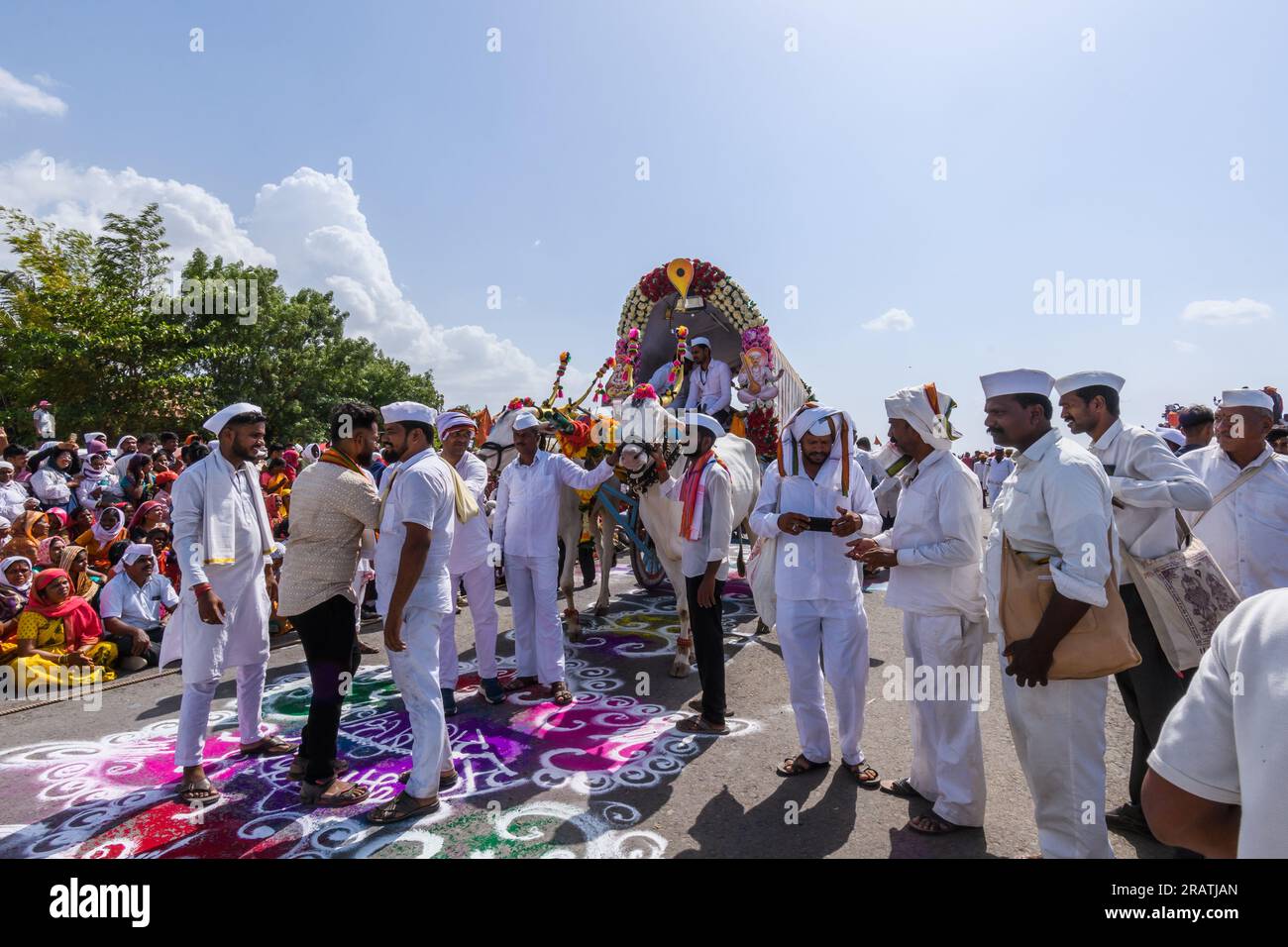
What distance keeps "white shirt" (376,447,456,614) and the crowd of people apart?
0.01 meters

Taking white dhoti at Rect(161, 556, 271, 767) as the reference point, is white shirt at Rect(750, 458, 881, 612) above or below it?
above

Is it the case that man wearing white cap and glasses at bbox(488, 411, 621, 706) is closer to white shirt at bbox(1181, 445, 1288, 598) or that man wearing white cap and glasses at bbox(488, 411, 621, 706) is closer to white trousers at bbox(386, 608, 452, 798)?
white trousers at bbox(386, 608, 452, 798)

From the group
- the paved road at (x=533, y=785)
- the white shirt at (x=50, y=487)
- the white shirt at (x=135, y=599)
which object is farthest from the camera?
the white shirt at (x=50, y=487)

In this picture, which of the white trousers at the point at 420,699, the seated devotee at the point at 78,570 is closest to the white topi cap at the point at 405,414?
the white trousers at the point at 420,699

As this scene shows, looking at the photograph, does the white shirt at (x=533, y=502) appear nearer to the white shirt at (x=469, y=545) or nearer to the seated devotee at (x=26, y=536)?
the white shirt at (x=469, y=545)

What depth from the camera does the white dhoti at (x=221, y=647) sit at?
12.3 feet

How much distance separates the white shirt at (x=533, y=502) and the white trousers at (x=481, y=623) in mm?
290

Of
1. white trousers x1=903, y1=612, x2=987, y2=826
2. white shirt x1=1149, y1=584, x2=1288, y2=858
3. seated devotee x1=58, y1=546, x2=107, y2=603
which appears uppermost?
white shirt x1=1149, y1=584, x2=1288, y2=858

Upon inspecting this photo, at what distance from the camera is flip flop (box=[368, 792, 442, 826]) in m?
3.46

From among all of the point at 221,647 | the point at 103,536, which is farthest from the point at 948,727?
the point at 103,536

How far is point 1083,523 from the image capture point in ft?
8.54

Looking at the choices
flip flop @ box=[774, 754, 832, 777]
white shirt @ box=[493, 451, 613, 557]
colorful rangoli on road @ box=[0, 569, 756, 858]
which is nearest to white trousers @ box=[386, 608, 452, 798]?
colorful rangoli on road @ box=[0, 569, 756, 858]

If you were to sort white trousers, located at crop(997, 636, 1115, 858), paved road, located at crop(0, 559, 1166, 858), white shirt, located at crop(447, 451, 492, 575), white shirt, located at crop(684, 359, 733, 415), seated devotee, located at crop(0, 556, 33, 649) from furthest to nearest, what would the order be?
1. white shirt, located at crop(684, 359, 733, 415)
2. seated devotee, located at crop(0, 556, 33, 649)
3. white shirt, located at crop(447, 451, 492, 575)
4. paved road, located at crop(0, 559, 1166, 858)
5. white trousers, located at crop(997, 636, 1115, 858)
